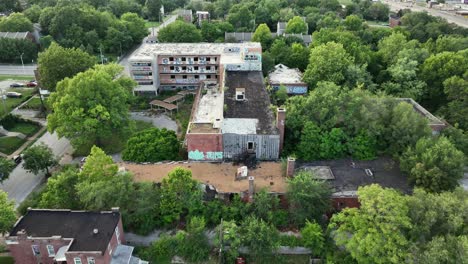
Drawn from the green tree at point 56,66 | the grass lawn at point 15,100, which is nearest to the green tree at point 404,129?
the green tree at point 56,66

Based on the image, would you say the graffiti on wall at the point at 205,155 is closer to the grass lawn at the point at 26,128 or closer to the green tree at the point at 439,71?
the grass lawn at the point at 26,128

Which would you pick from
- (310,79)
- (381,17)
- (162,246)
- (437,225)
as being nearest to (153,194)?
(162,246)

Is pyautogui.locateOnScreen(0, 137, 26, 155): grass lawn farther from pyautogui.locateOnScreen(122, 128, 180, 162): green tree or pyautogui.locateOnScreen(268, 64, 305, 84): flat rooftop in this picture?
pyautogui.locateOnScreen(268, 64, 305, 84): flat rooftop

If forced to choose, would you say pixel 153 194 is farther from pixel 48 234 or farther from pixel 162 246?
pixel 48 234

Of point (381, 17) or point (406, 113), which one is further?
point (381, 17)

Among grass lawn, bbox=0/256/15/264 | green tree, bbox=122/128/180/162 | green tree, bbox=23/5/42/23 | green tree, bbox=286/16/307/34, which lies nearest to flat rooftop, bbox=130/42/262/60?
green tree, bbox=122/128/180/162

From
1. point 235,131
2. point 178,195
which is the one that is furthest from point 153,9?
point 178,195

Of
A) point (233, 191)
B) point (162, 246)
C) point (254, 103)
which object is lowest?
point (162, 246)

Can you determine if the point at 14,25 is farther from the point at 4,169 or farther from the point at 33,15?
the point at 4,169
